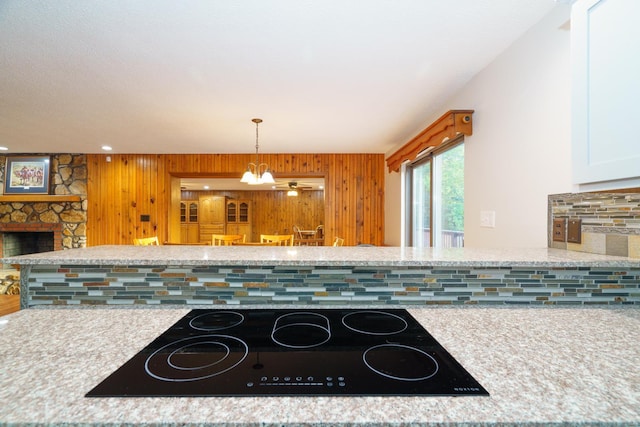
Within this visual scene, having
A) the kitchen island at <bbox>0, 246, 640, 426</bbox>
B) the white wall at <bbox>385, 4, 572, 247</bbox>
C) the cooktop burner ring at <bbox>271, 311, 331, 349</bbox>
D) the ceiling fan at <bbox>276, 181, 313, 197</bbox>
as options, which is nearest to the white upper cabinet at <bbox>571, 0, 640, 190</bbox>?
the kitchen island at <bbox>0, 246, 640, 426</bbox>

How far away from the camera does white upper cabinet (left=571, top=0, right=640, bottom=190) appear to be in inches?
32.9

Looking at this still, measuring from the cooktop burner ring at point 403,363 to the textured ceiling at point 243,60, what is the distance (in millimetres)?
1535

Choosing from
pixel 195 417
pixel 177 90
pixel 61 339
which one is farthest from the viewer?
pixel 177 90

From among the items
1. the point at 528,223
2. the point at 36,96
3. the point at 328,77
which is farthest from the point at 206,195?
the point at 528,223

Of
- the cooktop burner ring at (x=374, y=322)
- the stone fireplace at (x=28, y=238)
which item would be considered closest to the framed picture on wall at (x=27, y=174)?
the stone fireplace at (x=28, y=238)

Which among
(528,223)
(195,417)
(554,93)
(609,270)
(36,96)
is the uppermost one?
(36,96)

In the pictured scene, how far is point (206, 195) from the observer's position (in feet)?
33.2

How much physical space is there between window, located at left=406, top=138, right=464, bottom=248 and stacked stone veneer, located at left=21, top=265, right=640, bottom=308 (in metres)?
1.53

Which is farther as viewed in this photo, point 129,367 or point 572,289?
point 572,289

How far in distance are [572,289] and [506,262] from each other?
0.29 meters

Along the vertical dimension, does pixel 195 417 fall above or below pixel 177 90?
below

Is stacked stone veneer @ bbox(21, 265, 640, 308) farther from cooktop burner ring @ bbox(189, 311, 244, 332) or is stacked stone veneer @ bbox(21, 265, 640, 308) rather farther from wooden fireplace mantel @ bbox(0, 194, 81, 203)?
wooden fireplace mantel @ bbox(0, 194, 81, 203)

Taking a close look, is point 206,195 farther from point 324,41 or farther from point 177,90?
point 324,41

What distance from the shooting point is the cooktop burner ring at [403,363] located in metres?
0.61
